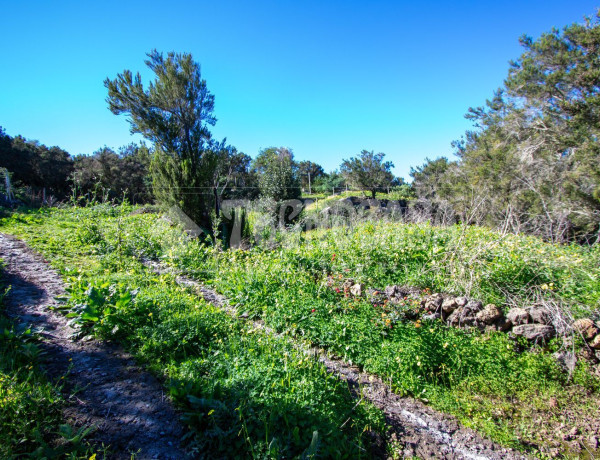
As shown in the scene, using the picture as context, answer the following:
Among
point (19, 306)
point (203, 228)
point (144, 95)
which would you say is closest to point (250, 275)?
point (19, 306)

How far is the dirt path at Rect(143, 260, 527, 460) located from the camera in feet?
6.57

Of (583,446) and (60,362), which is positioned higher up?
(60,362)

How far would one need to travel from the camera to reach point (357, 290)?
383 cm

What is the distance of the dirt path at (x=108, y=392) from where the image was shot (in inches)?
66.4

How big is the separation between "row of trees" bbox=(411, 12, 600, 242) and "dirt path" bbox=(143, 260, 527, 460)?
17.5 ft

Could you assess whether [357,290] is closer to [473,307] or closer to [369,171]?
[473,307]

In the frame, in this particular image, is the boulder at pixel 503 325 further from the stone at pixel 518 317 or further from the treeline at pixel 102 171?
the treeline at pixel 102 171

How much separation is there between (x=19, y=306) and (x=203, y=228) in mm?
5788

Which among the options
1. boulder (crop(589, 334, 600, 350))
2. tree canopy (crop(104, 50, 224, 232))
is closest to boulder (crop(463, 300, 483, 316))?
boulder (crop(589, 334, 600, 350))

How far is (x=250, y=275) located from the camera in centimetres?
422

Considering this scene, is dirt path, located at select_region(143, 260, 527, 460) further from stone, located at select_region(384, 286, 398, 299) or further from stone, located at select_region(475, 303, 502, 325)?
stone, located at select_region(475, 303, 502, 325)

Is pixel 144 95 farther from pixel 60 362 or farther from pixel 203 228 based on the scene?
pixel 60 362

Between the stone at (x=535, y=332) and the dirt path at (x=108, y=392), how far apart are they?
350cm

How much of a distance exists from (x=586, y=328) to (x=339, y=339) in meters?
2.60
